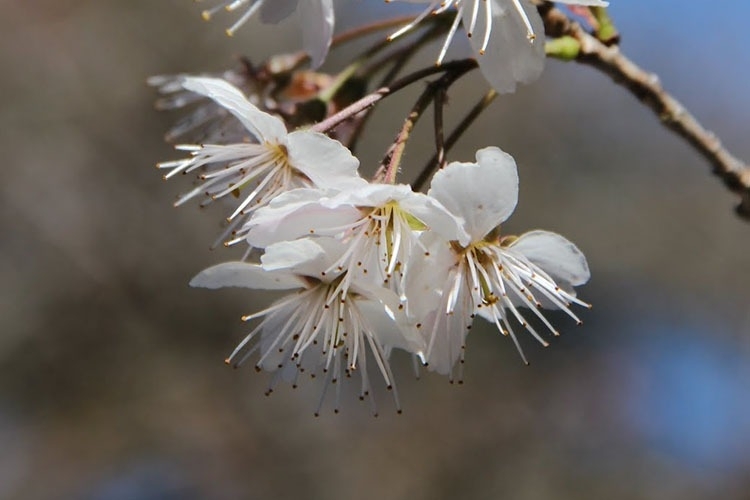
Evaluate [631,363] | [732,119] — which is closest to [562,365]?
[631,363]

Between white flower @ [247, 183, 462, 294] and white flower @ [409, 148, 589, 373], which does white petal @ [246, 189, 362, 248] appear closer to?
white flower @ [247, 183, 462, 294]

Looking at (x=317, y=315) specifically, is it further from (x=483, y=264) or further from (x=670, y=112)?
(x=670, y=112)

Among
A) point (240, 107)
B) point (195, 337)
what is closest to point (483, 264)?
point (240, 107)

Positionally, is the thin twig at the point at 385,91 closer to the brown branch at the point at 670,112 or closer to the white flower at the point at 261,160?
the white flower at the point at 261,160

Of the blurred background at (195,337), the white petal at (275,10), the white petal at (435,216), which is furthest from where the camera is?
the blurred background at (195,337)

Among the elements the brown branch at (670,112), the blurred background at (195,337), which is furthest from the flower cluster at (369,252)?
the blurred background at (195,337)

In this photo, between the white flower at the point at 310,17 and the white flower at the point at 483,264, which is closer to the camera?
the white flower at the point at 483,264

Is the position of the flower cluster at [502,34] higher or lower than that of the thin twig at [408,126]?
higher
